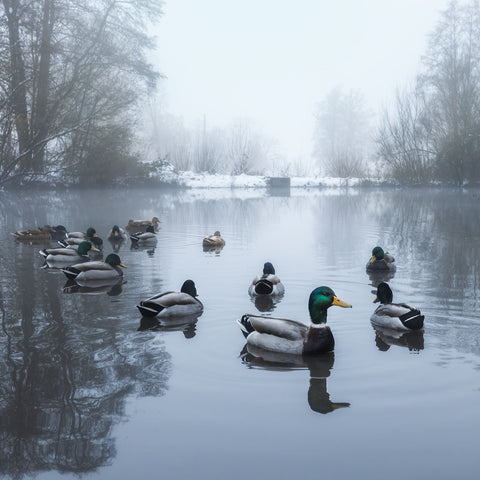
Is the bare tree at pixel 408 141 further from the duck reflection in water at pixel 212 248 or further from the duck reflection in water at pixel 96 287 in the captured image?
the duck reflection in water at pixel 96 287

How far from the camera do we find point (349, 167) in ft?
142

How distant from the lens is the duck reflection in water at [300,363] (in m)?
4.79

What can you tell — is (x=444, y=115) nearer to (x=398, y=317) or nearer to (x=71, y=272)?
(x=71, y=272)

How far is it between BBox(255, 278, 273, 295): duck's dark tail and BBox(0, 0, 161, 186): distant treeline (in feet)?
60.0

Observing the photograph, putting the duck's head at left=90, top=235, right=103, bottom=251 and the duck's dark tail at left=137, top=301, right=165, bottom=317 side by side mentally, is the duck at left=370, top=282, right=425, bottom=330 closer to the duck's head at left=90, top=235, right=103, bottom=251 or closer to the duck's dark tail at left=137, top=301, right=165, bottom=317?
the duck's dark tail at left=137, top=301, right=165, bottom=317

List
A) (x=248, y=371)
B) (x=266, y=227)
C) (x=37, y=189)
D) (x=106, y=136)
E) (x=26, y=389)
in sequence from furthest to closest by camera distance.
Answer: (x=37, y=189) → (x=106, y=136) → (x=266, y=227) → (x=248, y=371) → (x=26, y=389)

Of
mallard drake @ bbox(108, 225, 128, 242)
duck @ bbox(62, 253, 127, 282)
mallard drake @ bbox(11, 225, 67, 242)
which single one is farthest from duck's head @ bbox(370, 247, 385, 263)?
mallard drake @ bbox(11, 225, 67, 242)

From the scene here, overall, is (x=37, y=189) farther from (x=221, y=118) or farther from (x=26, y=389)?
(x=221, y=118)

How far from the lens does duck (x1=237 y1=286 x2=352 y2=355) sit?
548 cm

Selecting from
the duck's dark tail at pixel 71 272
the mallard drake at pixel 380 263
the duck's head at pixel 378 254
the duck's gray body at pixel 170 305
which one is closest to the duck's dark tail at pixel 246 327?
the duck's gray body at pixel 170 305

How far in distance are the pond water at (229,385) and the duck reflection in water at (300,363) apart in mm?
23

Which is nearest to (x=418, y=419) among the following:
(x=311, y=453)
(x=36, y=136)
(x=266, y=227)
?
(x=311, y=453)

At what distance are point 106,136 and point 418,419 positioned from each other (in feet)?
90.5

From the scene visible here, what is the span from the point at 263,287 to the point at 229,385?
9.79 feet
